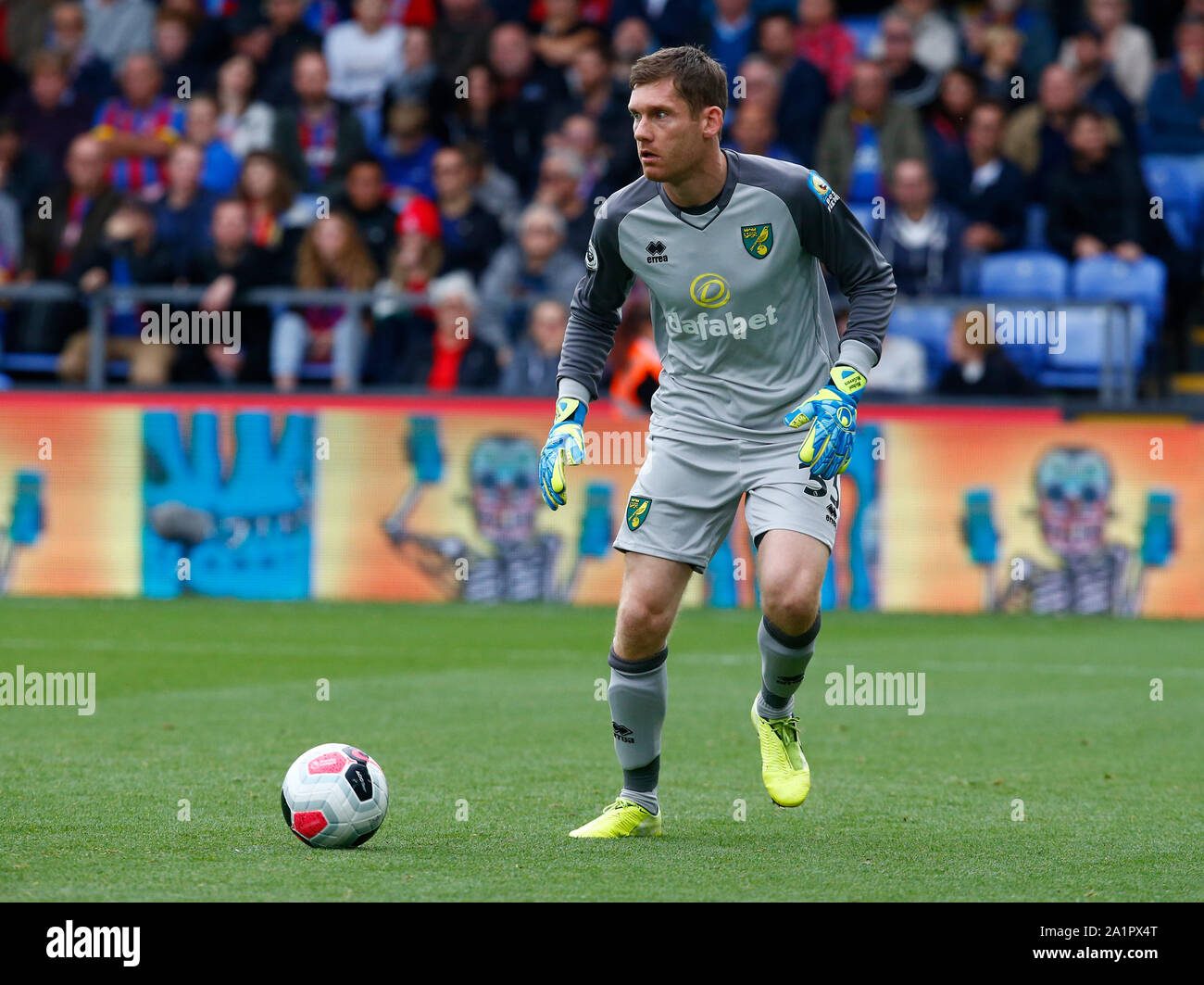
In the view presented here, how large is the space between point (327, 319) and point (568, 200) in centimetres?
204

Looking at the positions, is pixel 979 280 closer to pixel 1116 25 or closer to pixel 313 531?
pixel 1116 25

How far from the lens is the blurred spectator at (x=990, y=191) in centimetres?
1510

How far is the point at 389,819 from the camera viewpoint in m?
6.46

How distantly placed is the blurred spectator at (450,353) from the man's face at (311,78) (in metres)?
2.70

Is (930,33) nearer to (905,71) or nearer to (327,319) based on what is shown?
(905,71)

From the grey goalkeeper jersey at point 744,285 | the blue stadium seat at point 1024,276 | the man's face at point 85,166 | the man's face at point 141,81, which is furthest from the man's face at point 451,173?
the grey goalkeeper jersey at point 744,285

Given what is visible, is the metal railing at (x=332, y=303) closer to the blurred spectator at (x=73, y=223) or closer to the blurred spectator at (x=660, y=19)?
the blurred spectator at (x=73, y=223)

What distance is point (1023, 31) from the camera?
17.0m

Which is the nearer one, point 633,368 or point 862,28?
point 633,368

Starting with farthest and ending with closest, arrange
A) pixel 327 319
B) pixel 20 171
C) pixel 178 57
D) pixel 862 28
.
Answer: pixel 862 28 < pixel 178 57 < pixel 20 171 < pixel 327 319

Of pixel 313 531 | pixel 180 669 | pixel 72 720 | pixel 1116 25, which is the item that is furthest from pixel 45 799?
pixel 1116 25

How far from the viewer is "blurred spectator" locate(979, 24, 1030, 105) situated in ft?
53.4

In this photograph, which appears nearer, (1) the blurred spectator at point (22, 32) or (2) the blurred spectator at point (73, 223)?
(2) the blurred spectator at point (73, 223)

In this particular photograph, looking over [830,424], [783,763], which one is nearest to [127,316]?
[783,763]
